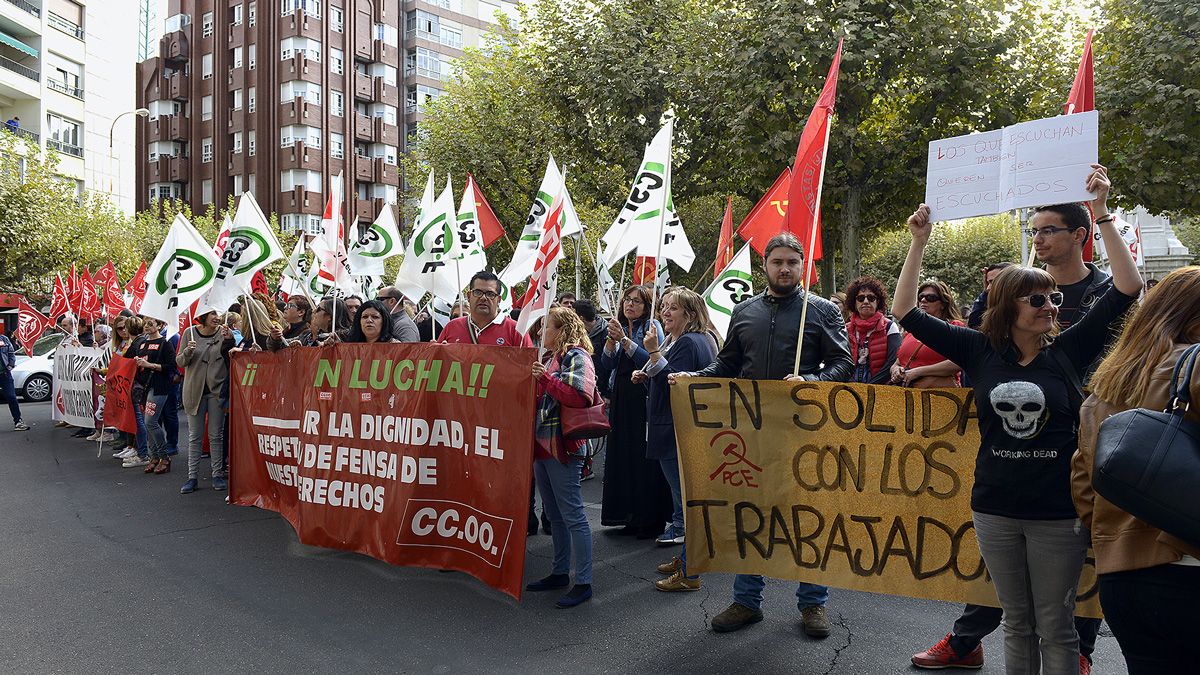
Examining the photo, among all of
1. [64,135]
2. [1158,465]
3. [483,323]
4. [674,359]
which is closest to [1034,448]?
[1158,465]

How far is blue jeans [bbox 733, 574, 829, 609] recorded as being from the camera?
462 cm

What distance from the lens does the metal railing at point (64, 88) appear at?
39250mm

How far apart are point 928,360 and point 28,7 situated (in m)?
45.2

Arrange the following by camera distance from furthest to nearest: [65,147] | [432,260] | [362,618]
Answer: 1. [65,147]
2. [432,260]
3. [362,618]

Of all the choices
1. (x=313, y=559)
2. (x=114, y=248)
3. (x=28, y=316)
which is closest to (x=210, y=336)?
(x=313, y=559)

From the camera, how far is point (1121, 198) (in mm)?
13336

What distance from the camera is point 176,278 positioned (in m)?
7.58

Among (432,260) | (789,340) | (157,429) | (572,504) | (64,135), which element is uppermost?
(64,135)

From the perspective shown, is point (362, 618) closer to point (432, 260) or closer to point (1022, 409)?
point (1022, 409)

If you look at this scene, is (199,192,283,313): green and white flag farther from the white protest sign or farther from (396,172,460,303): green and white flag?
the white protest sign

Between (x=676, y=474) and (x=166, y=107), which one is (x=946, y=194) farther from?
(x=166, y=107)

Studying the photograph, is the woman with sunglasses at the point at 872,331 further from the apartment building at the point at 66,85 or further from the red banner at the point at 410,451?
the apartment building at the point at 66,85

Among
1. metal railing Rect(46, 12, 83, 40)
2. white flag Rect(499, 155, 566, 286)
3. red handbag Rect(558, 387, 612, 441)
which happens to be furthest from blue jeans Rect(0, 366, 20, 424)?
metal railing Rect(46, 12, 83, 40)

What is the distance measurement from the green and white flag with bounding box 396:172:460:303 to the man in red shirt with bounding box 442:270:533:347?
10.2ft
